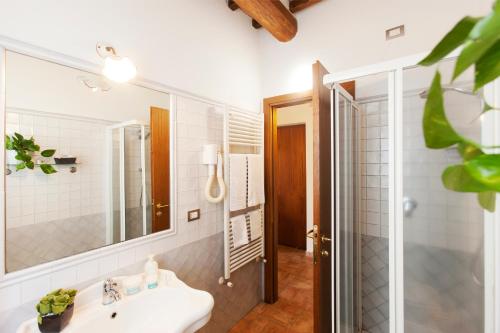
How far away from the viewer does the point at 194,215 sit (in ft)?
5.53

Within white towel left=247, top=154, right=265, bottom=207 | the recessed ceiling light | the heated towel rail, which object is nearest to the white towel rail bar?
the heated towel rail

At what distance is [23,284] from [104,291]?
0.99ft

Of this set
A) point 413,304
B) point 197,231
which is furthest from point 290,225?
point 413,304

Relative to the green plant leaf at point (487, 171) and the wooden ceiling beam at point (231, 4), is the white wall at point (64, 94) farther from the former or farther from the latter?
the green plant leaf at point (487, 171)

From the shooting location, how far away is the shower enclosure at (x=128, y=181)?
1288 millimetres

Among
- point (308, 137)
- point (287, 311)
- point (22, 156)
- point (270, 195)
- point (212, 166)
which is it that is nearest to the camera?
point (22, 156)

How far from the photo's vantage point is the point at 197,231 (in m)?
1.71

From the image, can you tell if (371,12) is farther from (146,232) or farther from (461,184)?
(146,232)

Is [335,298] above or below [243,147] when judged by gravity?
below

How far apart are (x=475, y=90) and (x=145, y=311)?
1.43 metres

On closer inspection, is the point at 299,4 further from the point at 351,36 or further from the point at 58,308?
the point at 58,308

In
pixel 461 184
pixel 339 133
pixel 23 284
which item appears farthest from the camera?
pixel 339 133

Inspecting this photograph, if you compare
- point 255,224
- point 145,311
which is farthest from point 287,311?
point 145,311

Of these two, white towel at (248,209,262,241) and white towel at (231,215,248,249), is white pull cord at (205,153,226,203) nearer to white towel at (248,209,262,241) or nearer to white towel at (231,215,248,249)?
white towel at (231,215,248,249)
